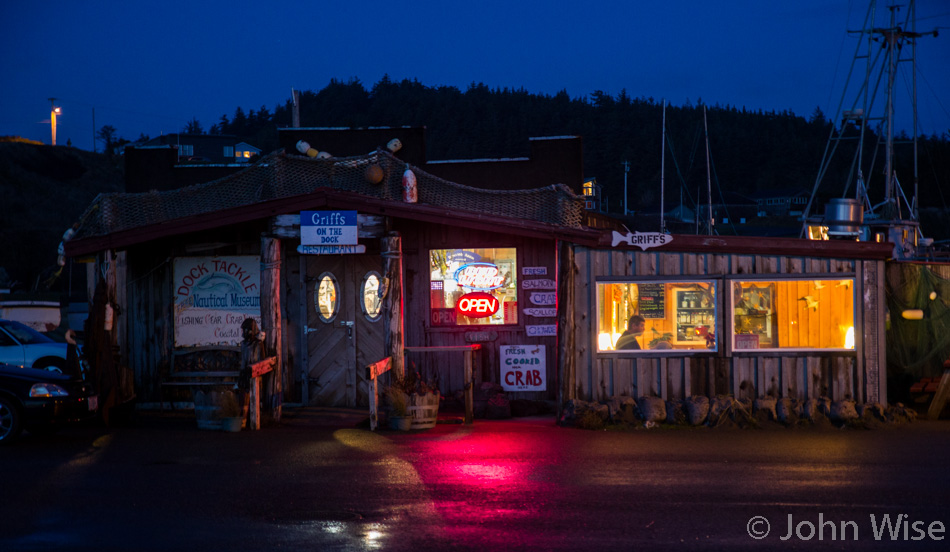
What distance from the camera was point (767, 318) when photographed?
13.9 meters

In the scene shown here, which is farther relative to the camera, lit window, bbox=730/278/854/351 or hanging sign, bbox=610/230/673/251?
hanging sign, bbox=610/230/673/251

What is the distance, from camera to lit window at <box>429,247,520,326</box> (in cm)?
1522

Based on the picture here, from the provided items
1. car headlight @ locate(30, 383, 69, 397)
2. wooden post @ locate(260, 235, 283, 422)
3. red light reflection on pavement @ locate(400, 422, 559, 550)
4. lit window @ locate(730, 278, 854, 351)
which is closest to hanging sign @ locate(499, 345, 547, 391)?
red light reflection on pavement @ locate(400, 422, 559, 550)

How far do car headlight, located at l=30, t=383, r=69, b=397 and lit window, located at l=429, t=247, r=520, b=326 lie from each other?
5711 mm

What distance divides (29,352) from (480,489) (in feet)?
45.4

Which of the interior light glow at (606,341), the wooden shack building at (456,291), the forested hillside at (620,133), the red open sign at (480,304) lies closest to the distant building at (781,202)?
the forested hillside at (620,133)

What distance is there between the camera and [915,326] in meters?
14.8

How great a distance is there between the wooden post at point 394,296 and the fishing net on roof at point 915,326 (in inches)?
308

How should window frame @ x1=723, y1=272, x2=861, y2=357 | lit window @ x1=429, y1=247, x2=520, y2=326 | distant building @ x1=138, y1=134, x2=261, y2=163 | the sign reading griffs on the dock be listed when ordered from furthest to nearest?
1. distant building @ x1=138, y1=134, x2=261, y2=163
2. the sign reading griffs on the dock
3. lit window @ x1=429, y1=247, x2=520, y2=326
4. window frame @ x1=723, y1=272, x2=861, y2=357

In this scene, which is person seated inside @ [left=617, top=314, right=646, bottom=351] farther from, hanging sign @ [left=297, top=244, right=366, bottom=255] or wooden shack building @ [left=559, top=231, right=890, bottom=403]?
hanging sign @ [left=297, top=244, right=366, bottom=255]

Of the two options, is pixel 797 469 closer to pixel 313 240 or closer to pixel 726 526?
pixel 726 526

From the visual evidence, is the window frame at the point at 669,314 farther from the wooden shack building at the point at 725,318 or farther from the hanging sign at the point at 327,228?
the hanging sign at the point at 327,228

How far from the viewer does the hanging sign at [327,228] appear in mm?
Answer: 14344

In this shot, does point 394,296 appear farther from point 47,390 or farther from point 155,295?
point 47,390
